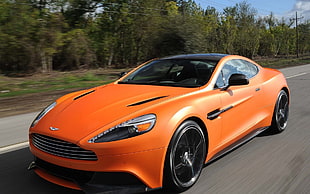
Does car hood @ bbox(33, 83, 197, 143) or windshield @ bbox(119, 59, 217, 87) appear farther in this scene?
windshield @ bbox(119, 59, 217, 87)

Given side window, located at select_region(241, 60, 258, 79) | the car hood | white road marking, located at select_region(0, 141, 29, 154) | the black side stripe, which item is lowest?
white road marking, located at select_region(0, 141, 29, 154)

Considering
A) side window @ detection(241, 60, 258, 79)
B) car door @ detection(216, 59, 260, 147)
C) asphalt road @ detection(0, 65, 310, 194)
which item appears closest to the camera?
asphalt road @ detection(0, 65, 310, 194)

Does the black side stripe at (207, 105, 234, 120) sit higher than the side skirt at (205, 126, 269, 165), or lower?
higher

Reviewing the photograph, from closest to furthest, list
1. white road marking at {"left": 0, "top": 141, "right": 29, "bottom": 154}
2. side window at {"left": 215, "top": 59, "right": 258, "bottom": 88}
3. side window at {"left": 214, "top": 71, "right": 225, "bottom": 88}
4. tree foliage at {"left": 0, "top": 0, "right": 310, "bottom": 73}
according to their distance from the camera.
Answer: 1. side window at {"left": 214, "top": 71, "right": 225, "bottom": 88}
2. side window at {"left": 215, "top": 59, "right": 258, "bottom": 88}
3. white road marking at {"left": 0, "top": 141, "right": 29, "bottom": 154}
4. tree foliage at {"left": 0, "top": 0, "right": 310, "bottom": 73}

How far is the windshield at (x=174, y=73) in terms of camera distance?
3.98 meters

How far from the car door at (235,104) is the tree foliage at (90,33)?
48.6 feet

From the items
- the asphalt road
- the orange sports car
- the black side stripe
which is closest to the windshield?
the orange sports car

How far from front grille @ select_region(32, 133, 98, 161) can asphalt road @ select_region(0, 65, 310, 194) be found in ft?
1.48

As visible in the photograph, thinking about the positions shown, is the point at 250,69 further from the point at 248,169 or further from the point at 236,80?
the point at 248,169

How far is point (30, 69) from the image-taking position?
757 inches

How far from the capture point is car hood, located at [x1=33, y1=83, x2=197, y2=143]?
2.84 meters

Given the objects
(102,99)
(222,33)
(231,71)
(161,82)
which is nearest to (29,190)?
(102,99)

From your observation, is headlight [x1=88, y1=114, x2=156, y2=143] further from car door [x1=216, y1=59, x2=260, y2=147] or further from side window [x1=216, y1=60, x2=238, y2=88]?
side window [x1=216, y1=60, x2=238, y2=88]

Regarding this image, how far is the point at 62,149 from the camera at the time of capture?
2740 mm
